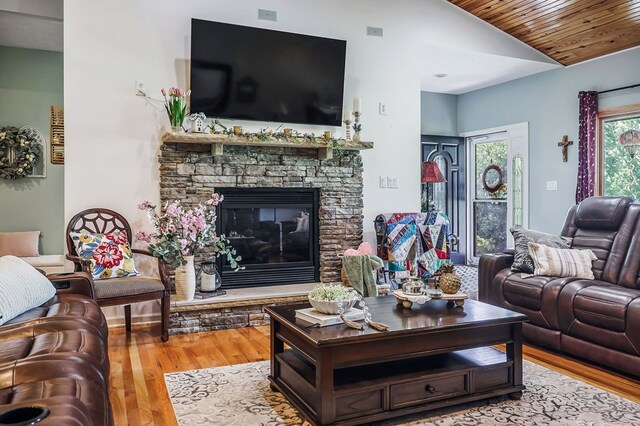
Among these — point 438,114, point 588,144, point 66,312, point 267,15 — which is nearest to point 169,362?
point 66,312

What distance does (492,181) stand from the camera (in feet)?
24.4

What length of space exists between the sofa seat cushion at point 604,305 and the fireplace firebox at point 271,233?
8.43ft

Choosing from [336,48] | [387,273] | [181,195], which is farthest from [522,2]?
[181,195]

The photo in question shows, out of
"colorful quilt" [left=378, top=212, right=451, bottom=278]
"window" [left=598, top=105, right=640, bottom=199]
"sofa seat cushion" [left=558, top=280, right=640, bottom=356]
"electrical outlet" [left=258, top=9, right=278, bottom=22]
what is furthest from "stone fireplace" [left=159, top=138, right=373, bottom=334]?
"window" [left=598, top=105, right=640, bottom=199]

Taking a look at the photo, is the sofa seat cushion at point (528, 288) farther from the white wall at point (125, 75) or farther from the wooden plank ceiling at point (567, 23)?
the white wall at point (125, 75)

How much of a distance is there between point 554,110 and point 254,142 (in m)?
3.96

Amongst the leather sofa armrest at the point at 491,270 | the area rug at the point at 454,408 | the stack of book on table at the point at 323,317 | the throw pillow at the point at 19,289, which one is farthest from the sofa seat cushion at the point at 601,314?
the throw pillow at the point at 19,289

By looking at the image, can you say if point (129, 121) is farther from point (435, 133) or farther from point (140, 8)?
point (435, 133)

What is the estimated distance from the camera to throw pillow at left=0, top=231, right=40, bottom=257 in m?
5.65

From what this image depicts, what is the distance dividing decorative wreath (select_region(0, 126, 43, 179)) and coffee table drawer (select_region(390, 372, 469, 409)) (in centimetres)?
544

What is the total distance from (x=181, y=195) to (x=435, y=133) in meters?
4.59

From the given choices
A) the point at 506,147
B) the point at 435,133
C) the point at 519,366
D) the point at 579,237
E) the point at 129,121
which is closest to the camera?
the point at 519,366

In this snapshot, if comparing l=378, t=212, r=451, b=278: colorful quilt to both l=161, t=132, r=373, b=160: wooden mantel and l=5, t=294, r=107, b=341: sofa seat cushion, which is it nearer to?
l=161, t=132, r=373, b=160: wooden mantel

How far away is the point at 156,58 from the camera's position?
14.6 feet
